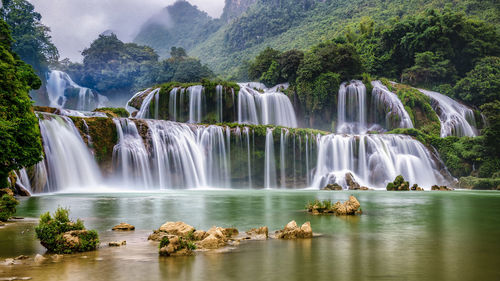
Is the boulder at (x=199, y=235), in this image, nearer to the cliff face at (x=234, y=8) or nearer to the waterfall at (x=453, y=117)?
the waterfall at (x=453, y=117)

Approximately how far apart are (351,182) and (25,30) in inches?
2385

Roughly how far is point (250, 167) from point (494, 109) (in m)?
27.7

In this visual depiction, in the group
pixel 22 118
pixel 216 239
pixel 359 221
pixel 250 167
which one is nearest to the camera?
pixel 216 239

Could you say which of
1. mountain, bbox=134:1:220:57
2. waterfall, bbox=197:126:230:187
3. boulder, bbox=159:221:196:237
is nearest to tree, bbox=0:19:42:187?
boulder, bbox=159:221:196:237

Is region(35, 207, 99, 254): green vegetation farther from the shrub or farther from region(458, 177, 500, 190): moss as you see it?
region(458, 177, 500, 190): moss

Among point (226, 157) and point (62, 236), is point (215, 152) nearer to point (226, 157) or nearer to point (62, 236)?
point (226, 157)

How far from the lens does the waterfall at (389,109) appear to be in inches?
1779

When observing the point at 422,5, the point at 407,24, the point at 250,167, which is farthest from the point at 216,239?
the point at 422,5

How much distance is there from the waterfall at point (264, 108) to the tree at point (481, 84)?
23.3 m

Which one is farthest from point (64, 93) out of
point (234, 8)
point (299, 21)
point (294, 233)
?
point (234, 8)

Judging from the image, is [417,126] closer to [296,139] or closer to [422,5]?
[296,139]

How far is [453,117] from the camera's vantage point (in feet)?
155

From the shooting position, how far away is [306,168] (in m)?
36.4

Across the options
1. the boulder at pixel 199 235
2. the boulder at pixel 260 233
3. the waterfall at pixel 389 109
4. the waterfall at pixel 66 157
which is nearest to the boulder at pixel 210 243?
the boulder at pixel 199 235
